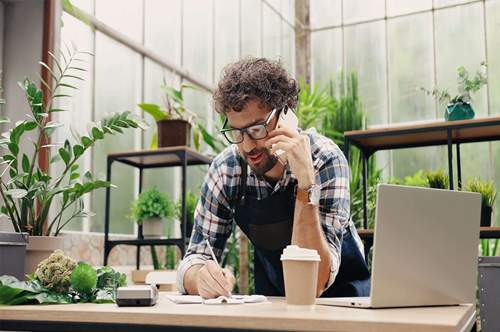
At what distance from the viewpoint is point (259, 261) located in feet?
6.19

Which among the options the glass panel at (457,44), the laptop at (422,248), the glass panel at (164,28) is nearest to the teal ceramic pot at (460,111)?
the laptop at (422,248)

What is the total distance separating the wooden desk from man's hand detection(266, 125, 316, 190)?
1.84 feet

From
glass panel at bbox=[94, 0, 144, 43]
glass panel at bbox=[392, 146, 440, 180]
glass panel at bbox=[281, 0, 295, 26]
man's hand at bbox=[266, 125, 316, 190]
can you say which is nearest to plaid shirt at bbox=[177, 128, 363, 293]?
man's hand at bbox=[266, 125, 316, 190]

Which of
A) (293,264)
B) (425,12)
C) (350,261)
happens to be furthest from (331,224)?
(425,12)

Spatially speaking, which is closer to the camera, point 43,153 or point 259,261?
point 259,261

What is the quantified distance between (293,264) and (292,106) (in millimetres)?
1009

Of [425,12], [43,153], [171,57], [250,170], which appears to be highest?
[425,12]

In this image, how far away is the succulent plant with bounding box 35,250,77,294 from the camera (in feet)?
3.97

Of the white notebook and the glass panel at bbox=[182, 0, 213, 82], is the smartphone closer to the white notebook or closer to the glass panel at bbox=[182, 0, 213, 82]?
the white notebook

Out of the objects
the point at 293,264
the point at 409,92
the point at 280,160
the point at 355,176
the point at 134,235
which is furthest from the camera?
the point at 409,92

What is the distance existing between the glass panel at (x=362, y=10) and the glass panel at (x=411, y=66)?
289mm

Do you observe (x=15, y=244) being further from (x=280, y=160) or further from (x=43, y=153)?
(x=43, y=153)

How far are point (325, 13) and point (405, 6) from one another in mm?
1163

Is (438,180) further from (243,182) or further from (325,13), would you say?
(325,13)
